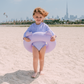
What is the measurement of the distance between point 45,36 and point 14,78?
121 centimetres

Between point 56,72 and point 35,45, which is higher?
point 35,45

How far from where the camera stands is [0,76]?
3121 mm

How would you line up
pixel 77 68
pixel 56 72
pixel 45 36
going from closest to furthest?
pixel 45 36
pixel 56 72
pixel 77 68

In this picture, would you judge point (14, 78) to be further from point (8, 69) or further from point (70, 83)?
point (70, 83)

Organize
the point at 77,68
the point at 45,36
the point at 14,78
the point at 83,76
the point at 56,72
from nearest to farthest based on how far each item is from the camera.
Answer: the point at 45,36, the point at 14,78, the point at 83,76, the point at 56,72, the point at 77,68

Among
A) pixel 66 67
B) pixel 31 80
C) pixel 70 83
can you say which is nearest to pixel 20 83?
pixel 31 80

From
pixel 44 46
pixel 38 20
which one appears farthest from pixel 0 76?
pixel 38 20

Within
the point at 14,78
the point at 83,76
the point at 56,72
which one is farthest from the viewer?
the point at 56,72

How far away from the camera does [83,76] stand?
Answer: 326 centimetres

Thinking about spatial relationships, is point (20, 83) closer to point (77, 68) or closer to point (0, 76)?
point (0, 76)

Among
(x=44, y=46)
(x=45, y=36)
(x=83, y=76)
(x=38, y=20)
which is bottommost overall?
(x=83, y=76)

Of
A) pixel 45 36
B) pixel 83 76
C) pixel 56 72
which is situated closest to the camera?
pixel 45 36

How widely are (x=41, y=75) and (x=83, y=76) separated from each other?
1055mm

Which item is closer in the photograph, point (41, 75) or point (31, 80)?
point (31, 80)
